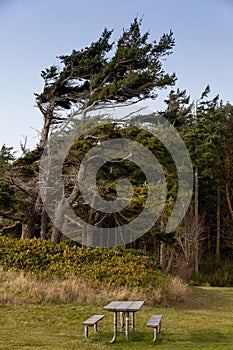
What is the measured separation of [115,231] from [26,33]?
45.2 ft

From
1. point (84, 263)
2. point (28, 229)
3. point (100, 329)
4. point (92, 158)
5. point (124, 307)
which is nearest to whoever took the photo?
point (124, 307)

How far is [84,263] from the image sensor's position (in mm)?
15211

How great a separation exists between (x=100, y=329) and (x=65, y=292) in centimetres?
325

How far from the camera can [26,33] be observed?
9.62 m

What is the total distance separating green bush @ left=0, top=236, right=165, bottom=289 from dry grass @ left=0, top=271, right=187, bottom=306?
0.39 m

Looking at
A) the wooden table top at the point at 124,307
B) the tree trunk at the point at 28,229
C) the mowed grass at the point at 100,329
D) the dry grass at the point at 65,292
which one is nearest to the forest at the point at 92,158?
the tree trunk at the point at 28,229

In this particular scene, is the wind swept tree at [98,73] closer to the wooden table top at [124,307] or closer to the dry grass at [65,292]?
the dry grass at [65,292]

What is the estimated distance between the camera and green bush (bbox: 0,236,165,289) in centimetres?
1408

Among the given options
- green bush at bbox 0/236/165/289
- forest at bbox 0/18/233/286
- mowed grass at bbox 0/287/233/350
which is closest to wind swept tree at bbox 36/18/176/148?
forest at bbox 0/18/233/286

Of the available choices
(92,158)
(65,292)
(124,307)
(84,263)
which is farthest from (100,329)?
(92,158)

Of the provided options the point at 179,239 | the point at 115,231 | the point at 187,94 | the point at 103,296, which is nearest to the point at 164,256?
the point at 179,239

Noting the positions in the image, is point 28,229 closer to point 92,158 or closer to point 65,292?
point 92,158

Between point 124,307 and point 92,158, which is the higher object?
point 92,158

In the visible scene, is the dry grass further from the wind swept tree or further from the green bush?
the wind swept tree
